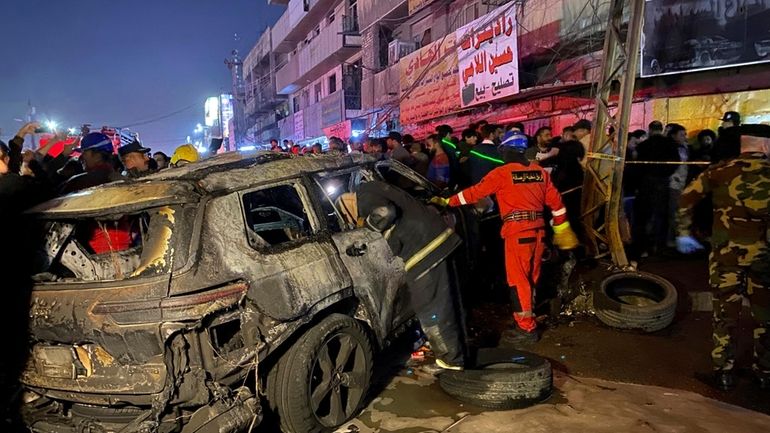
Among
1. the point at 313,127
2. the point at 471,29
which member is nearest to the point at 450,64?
the point at 471,29

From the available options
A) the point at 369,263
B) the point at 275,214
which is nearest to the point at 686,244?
the point at 369,263

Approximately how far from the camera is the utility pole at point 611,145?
628cm

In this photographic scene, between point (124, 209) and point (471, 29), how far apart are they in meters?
11.7

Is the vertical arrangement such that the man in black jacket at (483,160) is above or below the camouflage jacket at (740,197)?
above

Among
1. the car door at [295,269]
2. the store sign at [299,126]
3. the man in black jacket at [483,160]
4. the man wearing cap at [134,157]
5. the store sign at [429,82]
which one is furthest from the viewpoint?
the store sign at [299,126]

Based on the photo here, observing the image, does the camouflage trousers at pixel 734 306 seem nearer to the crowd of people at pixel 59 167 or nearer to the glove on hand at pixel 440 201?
the glove on hand at pixel 440 201

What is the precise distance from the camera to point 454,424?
3432 millimetres

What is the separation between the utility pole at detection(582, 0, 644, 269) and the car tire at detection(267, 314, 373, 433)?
13.5 feet

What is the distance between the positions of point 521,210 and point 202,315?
306cm

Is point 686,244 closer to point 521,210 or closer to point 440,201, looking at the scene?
point 521,210

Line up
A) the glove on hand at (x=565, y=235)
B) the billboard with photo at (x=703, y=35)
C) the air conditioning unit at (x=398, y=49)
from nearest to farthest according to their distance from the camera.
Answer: the glove on hand at (x=565, y=235)
the billboard with photo at (x=703, y=35)
the air conditioning unit at (x=398, y=49)

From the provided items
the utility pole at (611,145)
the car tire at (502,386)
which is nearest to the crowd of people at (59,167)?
the car tire at (502,386)

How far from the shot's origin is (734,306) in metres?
4.03

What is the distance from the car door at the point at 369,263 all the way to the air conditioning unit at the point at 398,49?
49.4ft
